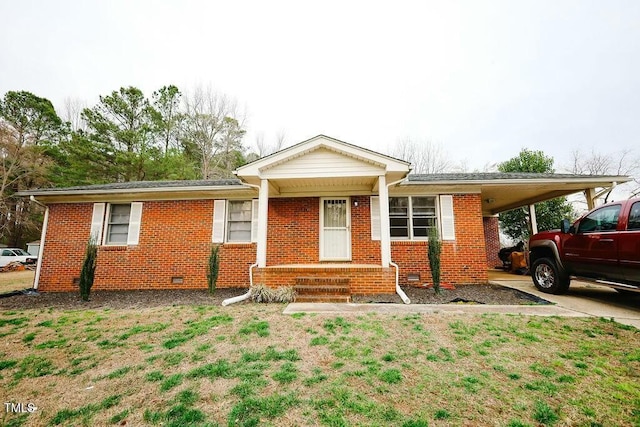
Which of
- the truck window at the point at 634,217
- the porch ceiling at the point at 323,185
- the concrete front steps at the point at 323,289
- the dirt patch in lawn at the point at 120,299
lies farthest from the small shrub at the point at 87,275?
the truck window at the point at 634,217

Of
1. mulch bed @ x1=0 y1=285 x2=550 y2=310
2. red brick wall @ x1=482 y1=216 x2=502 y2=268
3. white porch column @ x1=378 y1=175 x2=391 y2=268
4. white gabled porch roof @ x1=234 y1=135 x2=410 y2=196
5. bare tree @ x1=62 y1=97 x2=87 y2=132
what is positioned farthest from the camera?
bare tree @ x1=62 y1=97 x2=87 y2=132

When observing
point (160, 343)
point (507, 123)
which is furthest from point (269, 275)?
point (507, 123)

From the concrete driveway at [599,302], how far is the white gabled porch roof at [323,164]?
169 inches

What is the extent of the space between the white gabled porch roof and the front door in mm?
1327

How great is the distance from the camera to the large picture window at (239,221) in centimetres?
801

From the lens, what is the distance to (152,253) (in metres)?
7.84

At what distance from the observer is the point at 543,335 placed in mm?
3477

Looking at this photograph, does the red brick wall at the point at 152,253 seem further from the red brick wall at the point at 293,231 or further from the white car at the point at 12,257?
the white car at the point at 12,257

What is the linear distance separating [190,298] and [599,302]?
9.18 meters

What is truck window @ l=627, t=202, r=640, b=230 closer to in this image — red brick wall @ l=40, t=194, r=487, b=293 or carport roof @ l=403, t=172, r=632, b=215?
carport roof @ l=403, t=172, r=632, b=215

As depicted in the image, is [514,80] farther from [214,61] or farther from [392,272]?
[214,61]

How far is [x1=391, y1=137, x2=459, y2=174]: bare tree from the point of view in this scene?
20.8m

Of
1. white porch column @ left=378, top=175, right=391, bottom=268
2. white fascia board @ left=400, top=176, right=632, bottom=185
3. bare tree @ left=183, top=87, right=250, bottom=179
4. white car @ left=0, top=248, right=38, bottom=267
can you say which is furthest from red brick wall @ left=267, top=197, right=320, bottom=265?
white car @ left=0, top=248, right=38, bottom=267

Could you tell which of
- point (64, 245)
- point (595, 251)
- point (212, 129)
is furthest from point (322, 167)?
point (212, 129)
